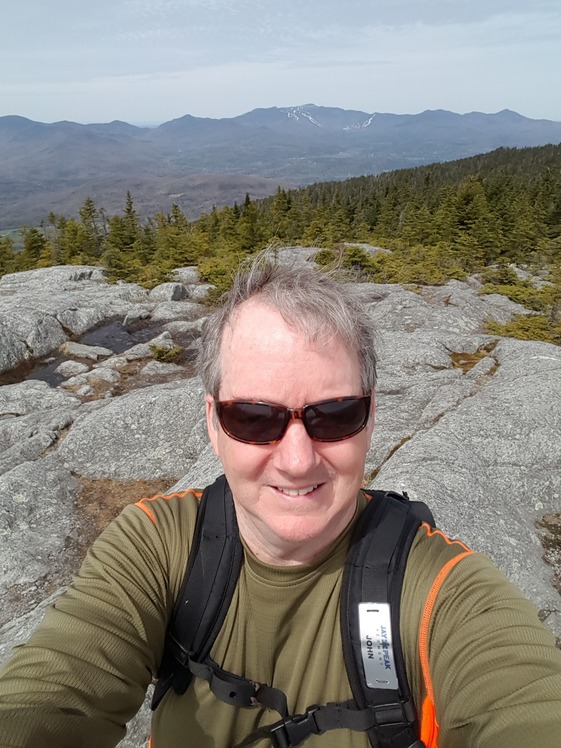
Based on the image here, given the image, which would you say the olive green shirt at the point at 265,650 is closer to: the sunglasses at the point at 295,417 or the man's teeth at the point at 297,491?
the man's teeth at the point at 297,491

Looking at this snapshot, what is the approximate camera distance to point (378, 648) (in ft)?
7.07

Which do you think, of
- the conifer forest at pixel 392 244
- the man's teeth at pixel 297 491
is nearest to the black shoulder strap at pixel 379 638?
the man's teeth at pixel 297 491

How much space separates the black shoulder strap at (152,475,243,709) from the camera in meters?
2.35

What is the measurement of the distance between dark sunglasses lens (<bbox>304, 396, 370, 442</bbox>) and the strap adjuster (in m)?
1.36

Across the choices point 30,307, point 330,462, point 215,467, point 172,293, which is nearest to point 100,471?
point 215,467

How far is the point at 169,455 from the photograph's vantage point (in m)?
10.3

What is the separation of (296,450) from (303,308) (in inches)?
30.0

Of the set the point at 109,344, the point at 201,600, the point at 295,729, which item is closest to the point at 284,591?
the point at 201,600

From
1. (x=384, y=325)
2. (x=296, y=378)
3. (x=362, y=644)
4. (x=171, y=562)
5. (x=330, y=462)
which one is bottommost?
(x=384, y=325)

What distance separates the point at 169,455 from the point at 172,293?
17.0 m

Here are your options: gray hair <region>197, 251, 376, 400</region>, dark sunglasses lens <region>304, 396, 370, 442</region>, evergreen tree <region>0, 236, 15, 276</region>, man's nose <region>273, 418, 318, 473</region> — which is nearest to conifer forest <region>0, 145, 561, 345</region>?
evergreen tree <region>0, 236, 15, 276</region>

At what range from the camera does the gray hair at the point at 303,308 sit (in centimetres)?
238

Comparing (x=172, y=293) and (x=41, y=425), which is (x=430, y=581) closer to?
(x=41, y=425)

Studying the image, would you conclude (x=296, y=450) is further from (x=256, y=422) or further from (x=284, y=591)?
(x=284, y=591)
